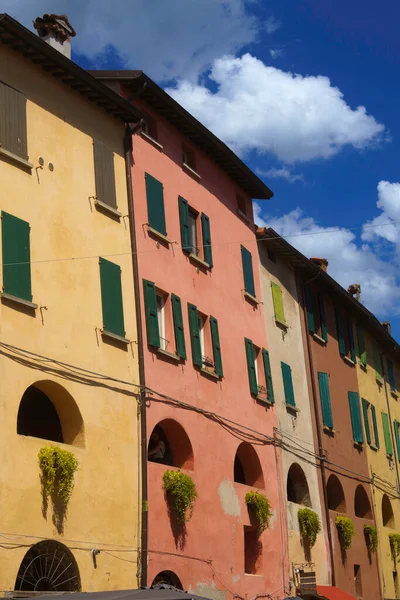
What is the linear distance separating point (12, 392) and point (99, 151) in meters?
6.90

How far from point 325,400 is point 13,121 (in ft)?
54.9

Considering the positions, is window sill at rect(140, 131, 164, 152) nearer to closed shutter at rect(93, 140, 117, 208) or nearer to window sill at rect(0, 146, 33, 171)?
closed shutter at rect(93, 140, 117, 208)

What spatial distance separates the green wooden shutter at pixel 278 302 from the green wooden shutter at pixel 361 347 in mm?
7619

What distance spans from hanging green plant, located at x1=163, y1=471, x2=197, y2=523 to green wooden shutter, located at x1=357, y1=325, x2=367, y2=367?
55.3 feet

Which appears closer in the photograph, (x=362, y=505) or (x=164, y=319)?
(x=164, y=319)

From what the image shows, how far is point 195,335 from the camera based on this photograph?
2506 centimetres

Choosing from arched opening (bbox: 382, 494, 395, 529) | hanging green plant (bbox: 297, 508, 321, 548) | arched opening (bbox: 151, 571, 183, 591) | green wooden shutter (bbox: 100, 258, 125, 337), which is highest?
green wooden shutter (bbox: 100, 258, 125, 337)

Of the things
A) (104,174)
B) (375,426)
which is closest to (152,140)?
(104,174)

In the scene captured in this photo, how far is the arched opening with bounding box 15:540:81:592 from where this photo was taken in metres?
18.7

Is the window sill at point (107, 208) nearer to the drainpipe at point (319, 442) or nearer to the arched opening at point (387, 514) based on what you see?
the drainpipe at point (319, 442)

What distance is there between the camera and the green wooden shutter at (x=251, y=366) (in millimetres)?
27828

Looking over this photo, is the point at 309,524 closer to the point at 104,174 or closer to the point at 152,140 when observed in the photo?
the point at 152,140

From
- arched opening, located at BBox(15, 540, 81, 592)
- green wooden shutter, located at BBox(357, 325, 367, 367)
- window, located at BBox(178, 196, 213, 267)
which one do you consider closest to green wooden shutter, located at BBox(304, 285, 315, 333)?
green wooden shutter, located at BBox(357, 325, 367, 367)

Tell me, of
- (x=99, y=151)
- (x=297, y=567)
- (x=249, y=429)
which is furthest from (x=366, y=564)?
(x=99, y=151)
